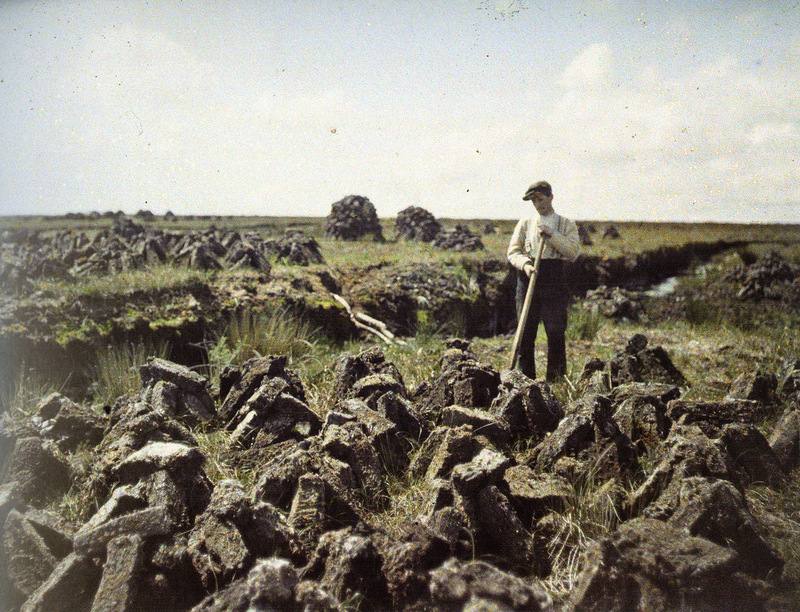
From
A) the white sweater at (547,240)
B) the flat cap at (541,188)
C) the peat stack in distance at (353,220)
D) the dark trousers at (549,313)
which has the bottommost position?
the dark trousers at (549,313)

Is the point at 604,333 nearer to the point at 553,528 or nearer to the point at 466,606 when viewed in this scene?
the point at 553,528

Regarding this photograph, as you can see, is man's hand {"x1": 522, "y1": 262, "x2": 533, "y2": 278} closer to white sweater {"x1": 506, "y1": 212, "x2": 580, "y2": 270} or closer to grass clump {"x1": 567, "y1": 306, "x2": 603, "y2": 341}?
white sweater {"x1": 506, "y1": 212, "x2": 580, "y2": 270}

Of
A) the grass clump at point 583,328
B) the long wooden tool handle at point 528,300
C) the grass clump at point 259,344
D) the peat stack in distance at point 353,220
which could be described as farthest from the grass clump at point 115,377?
the peat stack in distance at point 353,220

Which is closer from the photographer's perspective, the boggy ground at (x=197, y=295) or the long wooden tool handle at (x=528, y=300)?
the long wooden tool handle at (x=528, y=300)

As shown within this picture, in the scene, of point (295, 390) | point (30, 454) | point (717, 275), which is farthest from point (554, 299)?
point (717, 275)

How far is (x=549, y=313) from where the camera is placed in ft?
15.9

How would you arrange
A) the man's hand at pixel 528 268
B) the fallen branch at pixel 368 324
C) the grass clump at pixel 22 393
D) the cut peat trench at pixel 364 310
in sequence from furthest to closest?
1. the fallen branch at pixel 368 324
2. the cut peat trench at pixel 364 310
3. the man's hand at pixel 528 268
4. the grass clump at pixel 22 393

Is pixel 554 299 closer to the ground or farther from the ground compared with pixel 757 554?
farther from the ground

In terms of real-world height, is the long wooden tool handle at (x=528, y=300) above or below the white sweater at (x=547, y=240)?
below

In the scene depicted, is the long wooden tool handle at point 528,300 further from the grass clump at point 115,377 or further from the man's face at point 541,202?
the grass clump at point 115,377

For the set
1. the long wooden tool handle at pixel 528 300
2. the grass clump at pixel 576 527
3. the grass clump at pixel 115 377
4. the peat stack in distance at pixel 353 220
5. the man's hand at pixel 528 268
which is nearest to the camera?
the grass clump at pixel 576 527

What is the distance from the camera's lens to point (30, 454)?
2693 mm

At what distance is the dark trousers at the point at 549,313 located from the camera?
4801mm

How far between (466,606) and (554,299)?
3.72 metres
